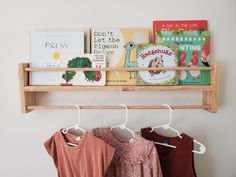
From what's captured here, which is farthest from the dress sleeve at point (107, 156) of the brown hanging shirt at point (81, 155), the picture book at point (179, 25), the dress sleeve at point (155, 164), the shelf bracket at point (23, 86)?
the picture book at point (179, 25)

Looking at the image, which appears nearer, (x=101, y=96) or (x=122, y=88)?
(x=122, y=88)

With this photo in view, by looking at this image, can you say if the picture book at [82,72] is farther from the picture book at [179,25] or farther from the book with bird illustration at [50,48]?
the picture book at [179,25]

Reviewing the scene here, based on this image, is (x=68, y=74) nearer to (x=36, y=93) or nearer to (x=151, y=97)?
(x=36, y=93)

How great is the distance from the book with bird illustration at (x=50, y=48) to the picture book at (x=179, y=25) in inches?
13.0

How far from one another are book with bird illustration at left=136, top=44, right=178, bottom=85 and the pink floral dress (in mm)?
250

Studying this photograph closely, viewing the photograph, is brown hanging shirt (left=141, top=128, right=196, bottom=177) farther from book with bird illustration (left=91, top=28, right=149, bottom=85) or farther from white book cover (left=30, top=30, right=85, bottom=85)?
white book cover (left=30, top=30, right=85, bottom=85)

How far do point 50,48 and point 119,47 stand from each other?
0.30 metres

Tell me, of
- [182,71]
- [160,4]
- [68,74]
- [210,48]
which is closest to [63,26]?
[68,74]

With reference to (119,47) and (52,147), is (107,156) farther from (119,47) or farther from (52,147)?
(119,47)

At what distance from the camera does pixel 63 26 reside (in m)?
1.18

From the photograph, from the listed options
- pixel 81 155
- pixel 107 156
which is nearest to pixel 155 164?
pixel 107 156

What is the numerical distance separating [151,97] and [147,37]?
271 mm

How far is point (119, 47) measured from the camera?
1139 millimetres

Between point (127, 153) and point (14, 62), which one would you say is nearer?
point (127, 153)
